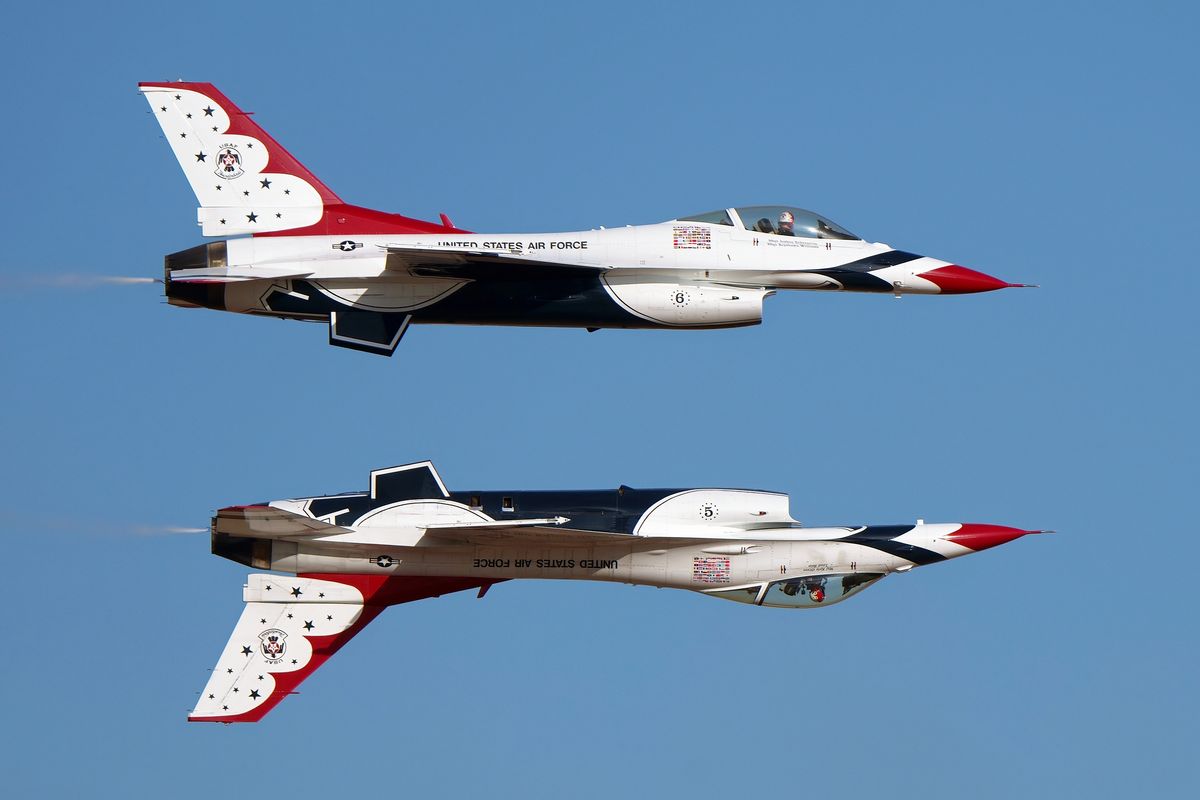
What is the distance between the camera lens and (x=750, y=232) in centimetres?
3175

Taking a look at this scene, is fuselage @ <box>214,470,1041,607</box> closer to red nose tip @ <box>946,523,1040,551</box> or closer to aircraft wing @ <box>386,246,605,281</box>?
red nose tip @ <box>946,523,1040,551</box>

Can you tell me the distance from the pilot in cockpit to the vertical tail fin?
6.86 metres

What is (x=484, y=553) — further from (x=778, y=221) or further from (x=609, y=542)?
(x=778, y=221)

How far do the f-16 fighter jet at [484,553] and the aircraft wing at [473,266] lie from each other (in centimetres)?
298

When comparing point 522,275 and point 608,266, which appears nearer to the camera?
point 522,275

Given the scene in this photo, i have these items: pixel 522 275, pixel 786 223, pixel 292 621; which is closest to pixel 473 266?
pixel 522 275

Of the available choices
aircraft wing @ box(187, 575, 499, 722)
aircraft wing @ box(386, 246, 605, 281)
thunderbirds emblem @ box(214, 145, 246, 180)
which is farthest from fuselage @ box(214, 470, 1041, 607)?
thunderbirds emblem @ box(214, 145, 246, 180)

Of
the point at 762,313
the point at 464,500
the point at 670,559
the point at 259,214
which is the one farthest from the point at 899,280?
the point at 259,214

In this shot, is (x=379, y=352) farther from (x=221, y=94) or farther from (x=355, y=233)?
(x=221, y=94)

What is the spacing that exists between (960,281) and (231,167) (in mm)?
11537

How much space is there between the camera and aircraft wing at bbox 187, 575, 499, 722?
31.4 m

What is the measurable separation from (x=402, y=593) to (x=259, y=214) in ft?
20.4

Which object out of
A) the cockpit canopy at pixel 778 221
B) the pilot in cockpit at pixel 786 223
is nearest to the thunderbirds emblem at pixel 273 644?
the cockpit canopy at pixel 778 221

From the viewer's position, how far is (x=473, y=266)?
3045 centimetres
